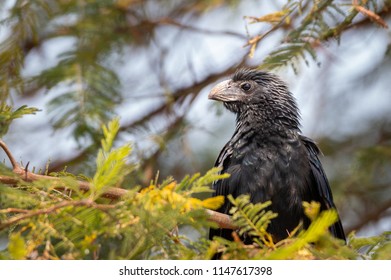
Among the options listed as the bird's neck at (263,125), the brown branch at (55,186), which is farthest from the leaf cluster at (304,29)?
the brown branch at (55,186)

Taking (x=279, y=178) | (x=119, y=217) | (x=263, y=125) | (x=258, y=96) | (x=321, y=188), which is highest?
(x=119, y=217)

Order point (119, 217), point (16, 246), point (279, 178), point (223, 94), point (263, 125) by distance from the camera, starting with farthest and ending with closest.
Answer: point (223, 94) → point (263, 125) → point (279, 178) → point (119, 217) → point (16, 246)

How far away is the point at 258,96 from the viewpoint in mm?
5043

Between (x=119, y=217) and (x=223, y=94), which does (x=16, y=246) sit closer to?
(x=119, y=217)

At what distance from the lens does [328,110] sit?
22.1ft

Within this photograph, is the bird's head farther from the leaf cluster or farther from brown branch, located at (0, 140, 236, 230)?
brown branch, located at (0, 140, 236, 230)

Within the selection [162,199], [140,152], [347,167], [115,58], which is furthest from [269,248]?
[115,58]

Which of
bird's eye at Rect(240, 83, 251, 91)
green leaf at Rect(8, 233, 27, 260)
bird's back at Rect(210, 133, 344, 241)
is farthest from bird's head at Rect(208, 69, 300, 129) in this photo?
green leaf at Rect(8, 233, 27, 260)

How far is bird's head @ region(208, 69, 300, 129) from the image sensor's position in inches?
191

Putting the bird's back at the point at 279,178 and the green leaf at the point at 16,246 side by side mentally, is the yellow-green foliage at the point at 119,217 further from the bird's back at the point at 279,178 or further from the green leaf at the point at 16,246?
the bird's back at the point at 279,178

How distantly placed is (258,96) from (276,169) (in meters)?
0.94

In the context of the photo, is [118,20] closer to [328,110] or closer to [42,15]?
[42,15]

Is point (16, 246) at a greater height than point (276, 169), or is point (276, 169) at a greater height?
point (16, 246)

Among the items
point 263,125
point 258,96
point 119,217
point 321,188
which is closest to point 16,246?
point 119,217
